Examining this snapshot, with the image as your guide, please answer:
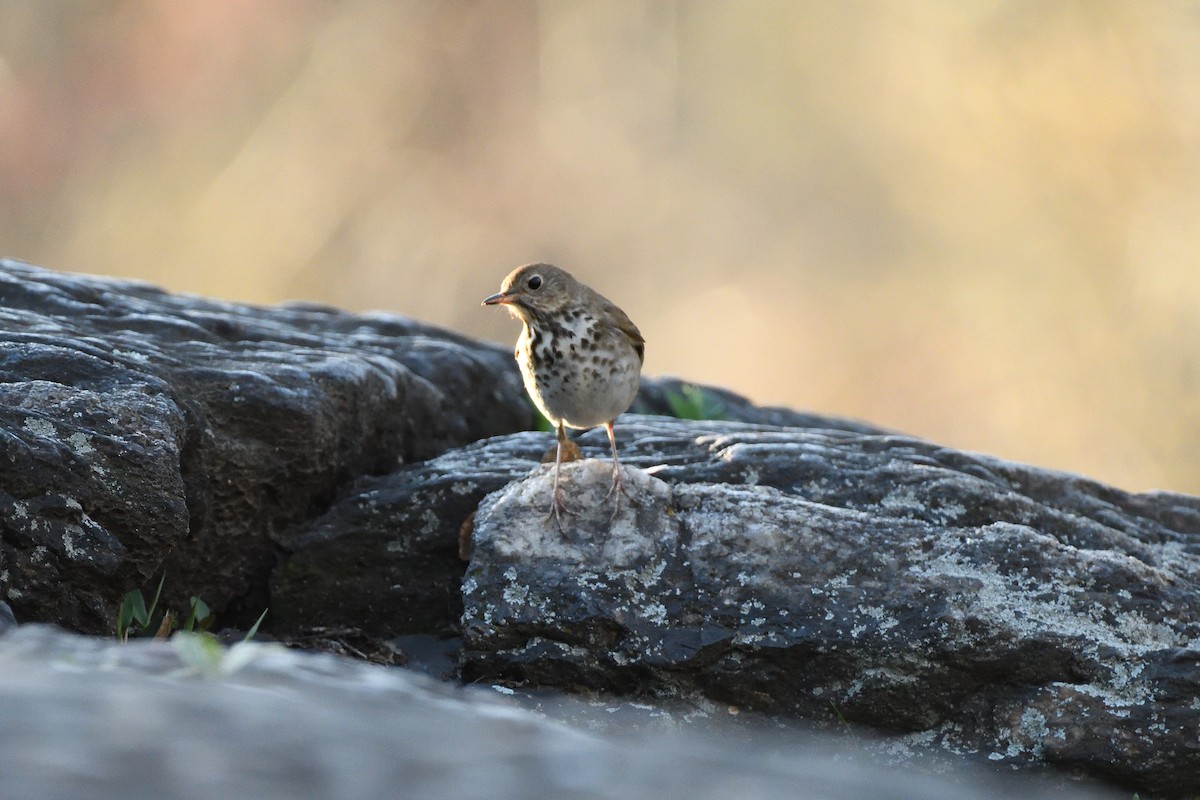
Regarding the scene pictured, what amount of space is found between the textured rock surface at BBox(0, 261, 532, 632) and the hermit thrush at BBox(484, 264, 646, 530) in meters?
0.67

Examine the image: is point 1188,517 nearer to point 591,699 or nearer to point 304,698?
point 591,699

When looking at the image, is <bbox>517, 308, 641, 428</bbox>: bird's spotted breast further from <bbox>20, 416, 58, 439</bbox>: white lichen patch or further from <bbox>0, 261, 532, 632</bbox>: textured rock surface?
<bbox>20, 416, 58, 439</bbox>: white lichen patch

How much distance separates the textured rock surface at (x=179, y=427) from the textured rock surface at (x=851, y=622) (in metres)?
0.86

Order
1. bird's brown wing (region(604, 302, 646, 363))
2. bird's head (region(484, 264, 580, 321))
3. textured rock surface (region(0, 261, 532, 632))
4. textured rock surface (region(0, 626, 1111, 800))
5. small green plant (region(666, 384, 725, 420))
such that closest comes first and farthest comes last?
textured rock surface (region(0, 626, 1111, 800)), textured rock surface (region(0, 261, 532, 632)), bird's head (region(484, 264, 580, 321)), bird's brown wing (region(604, 302, 646, 363)), small green plant (region(666, 384, 725, 420))

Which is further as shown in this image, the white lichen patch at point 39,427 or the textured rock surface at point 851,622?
the textured rock surface at point 851,622

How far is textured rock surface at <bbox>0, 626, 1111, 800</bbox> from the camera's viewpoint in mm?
1425

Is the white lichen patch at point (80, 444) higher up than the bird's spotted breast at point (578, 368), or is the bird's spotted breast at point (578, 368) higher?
the bird's spotted breast at point (578, 368)

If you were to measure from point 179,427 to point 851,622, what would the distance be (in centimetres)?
224

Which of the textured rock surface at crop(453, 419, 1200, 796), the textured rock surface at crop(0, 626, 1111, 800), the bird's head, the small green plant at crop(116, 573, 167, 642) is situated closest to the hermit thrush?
the bird's head

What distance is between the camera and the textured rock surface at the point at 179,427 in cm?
332

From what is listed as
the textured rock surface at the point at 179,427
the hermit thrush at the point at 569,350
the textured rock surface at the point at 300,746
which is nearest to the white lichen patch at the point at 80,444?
the textured rock surface at the point at 179,427

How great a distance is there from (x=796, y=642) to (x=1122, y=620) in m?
1.09

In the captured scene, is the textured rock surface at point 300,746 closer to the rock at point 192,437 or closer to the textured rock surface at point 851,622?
the rock at point 192,437

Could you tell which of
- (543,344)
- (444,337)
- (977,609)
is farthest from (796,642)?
(444,337)
